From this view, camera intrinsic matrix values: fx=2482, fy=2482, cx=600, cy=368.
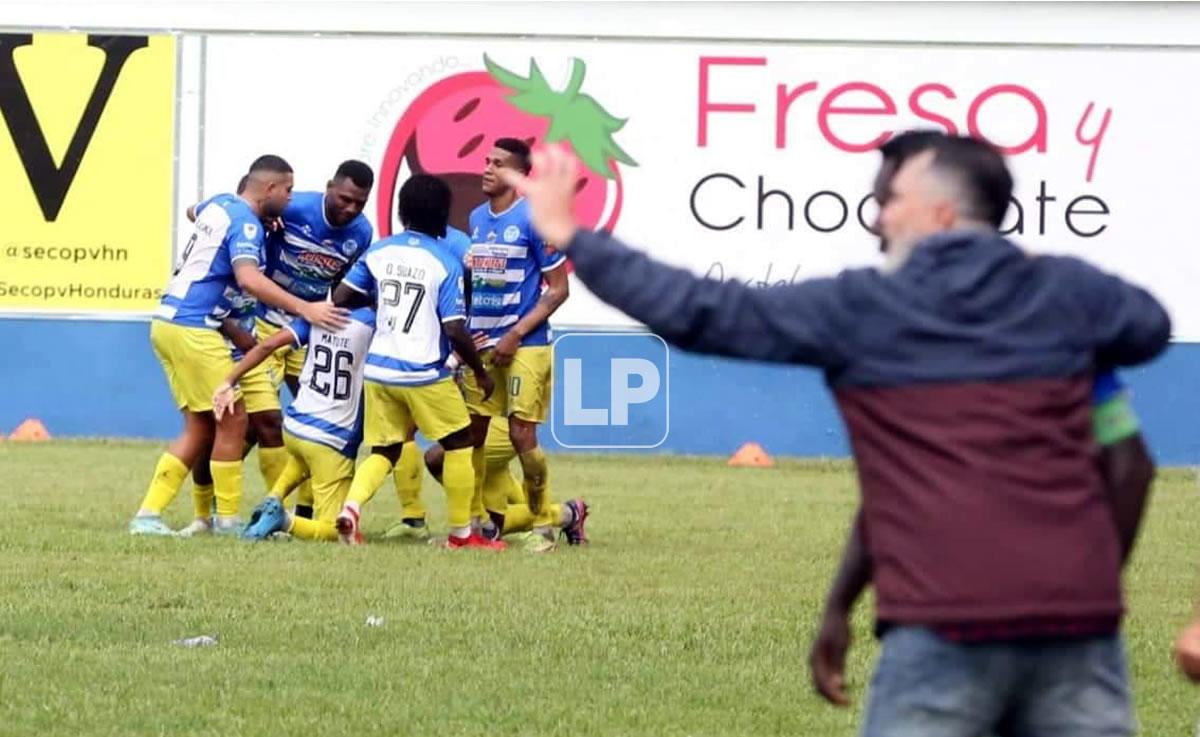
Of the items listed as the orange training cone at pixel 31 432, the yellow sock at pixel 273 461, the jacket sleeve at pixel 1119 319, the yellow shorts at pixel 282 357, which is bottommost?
the orange training cone at pixel 31 432

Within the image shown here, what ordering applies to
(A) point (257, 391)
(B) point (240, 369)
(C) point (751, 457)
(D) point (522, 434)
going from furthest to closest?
(C) point (751, 457) < (A) point (257, 391) < (D) point (522, 434) < (B) point (240, 369)

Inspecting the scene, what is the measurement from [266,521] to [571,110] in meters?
9.56

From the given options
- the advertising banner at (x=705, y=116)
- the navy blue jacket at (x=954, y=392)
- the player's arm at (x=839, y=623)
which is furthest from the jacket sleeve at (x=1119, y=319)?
the advertising banner at (x=705, y=116)

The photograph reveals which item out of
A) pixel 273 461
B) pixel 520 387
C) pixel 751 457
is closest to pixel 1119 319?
pixel 520 387

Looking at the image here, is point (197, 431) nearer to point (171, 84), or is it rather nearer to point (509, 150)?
point (509, 150)

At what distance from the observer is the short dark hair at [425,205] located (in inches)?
480

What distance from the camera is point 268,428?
43.5 feet

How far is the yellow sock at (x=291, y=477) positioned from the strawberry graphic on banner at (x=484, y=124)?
8.63m

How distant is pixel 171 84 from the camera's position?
21609mm

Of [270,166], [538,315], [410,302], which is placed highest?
[270,166]

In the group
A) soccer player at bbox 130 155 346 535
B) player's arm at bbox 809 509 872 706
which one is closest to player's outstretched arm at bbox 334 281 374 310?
soccer player at bbox 130 155 346 535

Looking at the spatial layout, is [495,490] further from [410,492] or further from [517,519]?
[410,492]

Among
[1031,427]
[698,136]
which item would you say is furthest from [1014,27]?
[1031,427]

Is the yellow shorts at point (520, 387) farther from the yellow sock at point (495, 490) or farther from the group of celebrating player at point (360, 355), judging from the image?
the yellow sock at point (495, 490)
